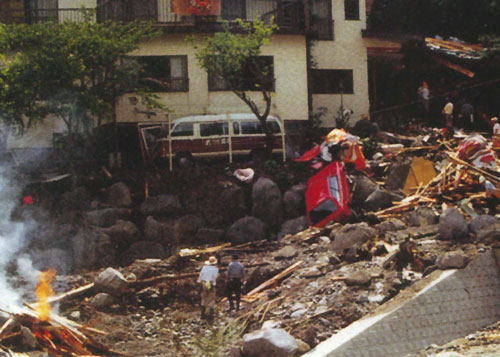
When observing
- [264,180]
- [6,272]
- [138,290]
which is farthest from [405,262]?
[6,272]

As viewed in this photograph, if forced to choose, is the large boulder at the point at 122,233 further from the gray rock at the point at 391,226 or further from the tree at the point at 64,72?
the gray rock at the point at 391,226

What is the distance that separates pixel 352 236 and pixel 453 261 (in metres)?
3.41

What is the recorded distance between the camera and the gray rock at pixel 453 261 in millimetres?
14523

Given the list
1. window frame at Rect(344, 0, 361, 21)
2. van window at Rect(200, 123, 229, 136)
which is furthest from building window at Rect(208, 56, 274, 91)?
window frame at Rect(344, 0, 361, 21)

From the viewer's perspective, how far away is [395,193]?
21.6 m

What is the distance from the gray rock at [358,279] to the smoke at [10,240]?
22.8ft

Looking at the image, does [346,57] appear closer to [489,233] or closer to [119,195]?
[119,195]

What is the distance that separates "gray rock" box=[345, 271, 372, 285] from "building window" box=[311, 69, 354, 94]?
53.4ft

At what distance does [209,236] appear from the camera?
21.3 metres

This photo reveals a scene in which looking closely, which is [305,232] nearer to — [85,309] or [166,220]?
[166,220]

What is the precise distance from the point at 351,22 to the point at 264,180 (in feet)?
38.7

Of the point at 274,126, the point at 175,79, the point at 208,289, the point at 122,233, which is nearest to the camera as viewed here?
the point at 208,289

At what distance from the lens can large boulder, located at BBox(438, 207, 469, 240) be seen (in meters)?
16.7

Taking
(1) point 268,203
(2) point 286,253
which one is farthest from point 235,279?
(1) point 268,203
